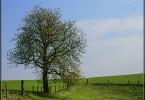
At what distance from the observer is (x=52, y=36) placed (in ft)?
199

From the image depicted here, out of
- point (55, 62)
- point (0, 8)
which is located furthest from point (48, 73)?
point (0, 8)

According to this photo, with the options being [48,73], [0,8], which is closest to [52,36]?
[48,73]

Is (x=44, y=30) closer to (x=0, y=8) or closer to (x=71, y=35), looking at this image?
(x=71, y=35)

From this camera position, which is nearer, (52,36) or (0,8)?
(0,8)

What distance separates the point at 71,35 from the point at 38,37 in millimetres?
5297

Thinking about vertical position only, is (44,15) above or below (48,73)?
above

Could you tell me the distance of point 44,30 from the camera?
5928 centimetres

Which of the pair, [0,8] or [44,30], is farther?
[44,30]

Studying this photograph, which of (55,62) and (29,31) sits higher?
(29,31)

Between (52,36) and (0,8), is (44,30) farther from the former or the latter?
(0,8)

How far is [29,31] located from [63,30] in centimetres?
542

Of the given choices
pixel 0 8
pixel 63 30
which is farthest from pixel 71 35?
pixel 0 8

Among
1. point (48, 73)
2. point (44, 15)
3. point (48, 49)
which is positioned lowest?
point (48, 73)

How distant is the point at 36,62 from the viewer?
60.7 metres
